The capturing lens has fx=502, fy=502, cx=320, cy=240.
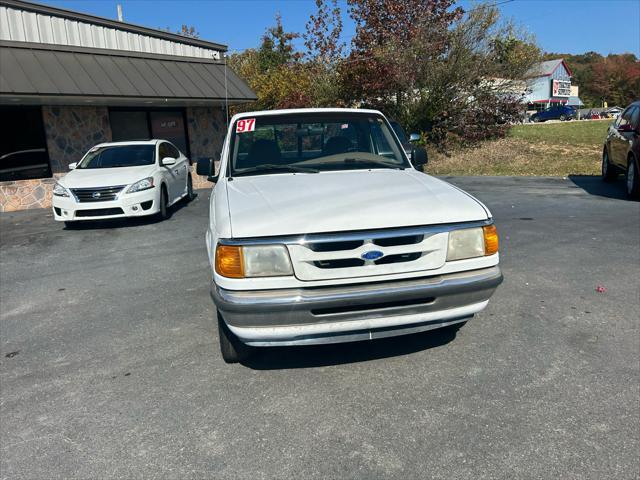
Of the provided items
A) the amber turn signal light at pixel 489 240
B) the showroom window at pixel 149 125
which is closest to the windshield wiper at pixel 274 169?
the amber turn signal light at pixel 489 240

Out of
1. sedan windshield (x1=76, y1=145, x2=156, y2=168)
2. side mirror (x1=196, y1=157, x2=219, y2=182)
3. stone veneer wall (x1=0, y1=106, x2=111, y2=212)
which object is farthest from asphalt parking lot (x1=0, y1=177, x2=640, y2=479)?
stone veneer wall (x1=0, y1=106, x2=111, y2=212)

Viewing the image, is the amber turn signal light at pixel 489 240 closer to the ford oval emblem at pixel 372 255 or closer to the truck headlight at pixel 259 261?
the ford oval emblem at pixel 372 255

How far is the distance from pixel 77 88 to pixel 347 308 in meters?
11.9

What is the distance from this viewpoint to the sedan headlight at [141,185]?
9008mm

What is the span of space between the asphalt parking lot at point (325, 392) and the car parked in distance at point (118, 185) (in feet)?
11.3

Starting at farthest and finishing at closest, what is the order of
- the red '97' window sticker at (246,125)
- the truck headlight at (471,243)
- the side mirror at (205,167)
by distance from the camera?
the side mirror at (205,167), the red '97' window sticker at (246,125), the truck headlight at (471,243)

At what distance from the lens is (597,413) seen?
2879 millimetres

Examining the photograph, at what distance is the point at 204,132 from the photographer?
56.4 ft

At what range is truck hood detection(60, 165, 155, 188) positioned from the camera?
29.2 feet

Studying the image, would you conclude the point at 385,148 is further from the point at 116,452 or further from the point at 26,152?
the point at 26,152

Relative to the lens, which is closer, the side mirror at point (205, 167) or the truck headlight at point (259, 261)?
the truck headlight at point (259, 261)

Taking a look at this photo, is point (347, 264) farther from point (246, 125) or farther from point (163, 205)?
point (163, 205)

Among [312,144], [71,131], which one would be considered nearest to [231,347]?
[312,144]

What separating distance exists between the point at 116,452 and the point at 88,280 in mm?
3847
